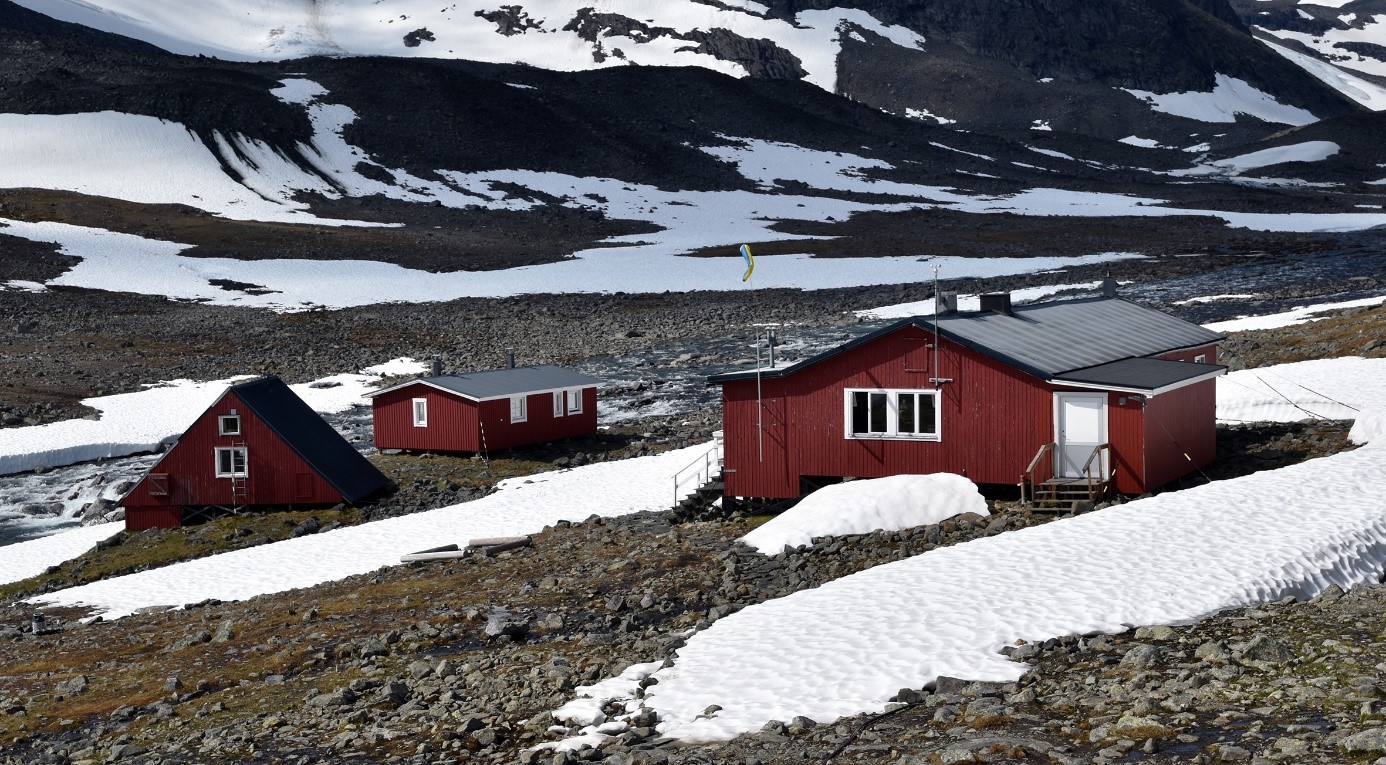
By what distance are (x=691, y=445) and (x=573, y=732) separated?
2863 centimetres

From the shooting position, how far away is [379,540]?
35.3 meters

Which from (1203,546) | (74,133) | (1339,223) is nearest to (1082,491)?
(1203,546)

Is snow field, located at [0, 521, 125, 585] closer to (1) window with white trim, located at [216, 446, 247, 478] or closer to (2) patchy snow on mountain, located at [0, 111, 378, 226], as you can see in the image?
(1) window with white trim, located at [216, 446, 247, 478]

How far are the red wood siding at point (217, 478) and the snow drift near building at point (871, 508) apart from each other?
18.8m

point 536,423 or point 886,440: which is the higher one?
point 886,440

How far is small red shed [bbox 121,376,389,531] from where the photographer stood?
41.8 m

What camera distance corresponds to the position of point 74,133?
153 m

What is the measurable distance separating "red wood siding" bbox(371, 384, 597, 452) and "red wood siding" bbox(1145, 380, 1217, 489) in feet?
75.5

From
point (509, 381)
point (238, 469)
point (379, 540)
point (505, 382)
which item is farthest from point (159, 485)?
point (509, 381)

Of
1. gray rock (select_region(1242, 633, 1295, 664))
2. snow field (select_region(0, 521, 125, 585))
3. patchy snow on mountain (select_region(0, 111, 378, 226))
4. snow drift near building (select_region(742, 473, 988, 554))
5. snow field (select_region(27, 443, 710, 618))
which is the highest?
patchy snow on mountain (select_region(0, 111, 378, 226))

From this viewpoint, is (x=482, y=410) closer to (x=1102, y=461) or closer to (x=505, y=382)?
(x=505, y=382)

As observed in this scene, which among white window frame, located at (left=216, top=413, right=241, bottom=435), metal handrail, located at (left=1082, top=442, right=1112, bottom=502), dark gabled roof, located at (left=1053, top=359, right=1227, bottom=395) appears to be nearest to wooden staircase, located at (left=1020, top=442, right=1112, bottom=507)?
metal handrail, located at (left=1082, top=442, right=1112, bottom=502)

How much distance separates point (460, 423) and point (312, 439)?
18.2 ft

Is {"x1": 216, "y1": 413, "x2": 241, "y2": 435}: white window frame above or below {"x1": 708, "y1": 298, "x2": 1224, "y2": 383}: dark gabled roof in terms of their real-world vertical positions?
below
